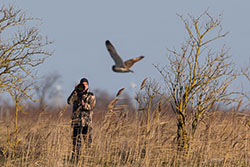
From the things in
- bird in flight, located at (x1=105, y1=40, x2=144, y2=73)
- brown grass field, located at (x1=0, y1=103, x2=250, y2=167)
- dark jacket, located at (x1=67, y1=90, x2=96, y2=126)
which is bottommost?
brown grass field, located at (x1=0, y1=103, x2=250, y2=167)

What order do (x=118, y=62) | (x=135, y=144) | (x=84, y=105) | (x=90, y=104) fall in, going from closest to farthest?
1. (x=118, y=62)
2. (x=135, y=144)
3. (x=84, y=105)
4. (x=90, y=104)

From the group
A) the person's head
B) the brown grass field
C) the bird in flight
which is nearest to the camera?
the bird in flight

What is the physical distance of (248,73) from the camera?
900cm

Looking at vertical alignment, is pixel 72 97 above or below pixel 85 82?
below

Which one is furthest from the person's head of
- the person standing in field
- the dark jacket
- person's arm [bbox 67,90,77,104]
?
person's arm [bbox 67,90,77,104]

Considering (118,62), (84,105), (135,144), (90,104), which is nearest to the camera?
(118,62)

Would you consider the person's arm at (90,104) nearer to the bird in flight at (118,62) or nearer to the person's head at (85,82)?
the person's head at (85,82)

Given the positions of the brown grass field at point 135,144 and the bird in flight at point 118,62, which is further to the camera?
the brown grass field at point 135,144

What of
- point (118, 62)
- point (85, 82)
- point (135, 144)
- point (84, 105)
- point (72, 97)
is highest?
point (85, 82)

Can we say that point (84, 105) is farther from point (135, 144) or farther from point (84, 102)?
point (135, 144)

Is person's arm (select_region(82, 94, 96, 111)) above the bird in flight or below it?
below

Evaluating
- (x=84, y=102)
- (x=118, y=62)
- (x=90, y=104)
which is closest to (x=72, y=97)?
(x=84, y=102)

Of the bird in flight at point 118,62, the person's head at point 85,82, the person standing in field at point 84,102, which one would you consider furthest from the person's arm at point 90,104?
the bird in flight at point 118,62

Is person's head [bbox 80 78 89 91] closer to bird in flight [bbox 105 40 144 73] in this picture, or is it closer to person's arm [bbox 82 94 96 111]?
person's arm [bbox 82 94 96 111]
